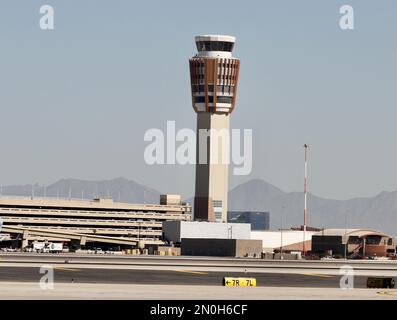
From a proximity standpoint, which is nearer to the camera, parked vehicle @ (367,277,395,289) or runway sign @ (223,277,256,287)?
runway sign @ (223,277,256,287)

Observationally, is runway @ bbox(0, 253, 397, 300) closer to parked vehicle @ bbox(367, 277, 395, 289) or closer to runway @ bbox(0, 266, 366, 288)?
runway @ bbox(0, 266, 366, 288)

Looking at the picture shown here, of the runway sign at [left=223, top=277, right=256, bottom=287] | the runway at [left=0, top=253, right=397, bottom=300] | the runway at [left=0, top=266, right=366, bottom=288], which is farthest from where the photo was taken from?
the runway at [left=0, top=266, right=366, bottom=288]

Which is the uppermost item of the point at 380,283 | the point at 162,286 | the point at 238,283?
the point at 380,283

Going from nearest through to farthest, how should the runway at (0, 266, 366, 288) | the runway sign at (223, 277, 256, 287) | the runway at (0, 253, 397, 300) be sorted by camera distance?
1. the runway at (0, 253, 397, 300)
2. the runway sign at (223, 277, 256, 287)
3. the runway at (0, 266, 366, 288)

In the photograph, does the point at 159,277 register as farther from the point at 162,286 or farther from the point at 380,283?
the point at 380,283

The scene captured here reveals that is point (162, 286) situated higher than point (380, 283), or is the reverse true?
point (380, 283)

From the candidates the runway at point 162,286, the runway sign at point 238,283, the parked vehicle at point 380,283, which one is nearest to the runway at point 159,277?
the runway at point 162,286

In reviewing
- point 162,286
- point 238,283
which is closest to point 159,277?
point 238,283

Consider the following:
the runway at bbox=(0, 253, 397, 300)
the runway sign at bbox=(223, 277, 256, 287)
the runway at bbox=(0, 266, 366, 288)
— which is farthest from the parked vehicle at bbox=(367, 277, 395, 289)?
the runway sign at bbox=(223, 277, 256, 287)

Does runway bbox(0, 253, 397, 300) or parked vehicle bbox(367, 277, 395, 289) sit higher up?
parked vehicle bbox(367, 277, 395, 289)

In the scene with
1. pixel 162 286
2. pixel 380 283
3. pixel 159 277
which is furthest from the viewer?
pixel 159 277
